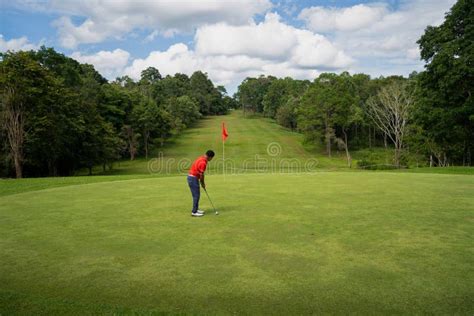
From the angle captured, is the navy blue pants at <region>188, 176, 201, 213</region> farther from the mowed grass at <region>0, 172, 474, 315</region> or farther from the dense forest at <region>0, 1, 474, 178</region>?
the dense forest at <region>0, 1, 474, 178</region>

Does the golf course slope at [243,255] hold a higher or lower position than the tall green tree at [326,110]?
lower

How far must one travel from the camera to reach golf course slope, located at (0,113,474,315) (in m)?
4.10

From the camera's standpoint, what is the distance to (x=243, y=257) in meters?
5.51

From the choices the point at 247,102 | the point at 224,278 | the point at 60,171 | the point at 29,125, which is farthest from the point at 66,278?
the point at 247,102

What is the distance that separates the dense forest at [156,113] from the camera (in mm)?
25766

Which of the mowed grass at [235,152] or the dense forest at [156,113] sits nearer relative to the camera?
the dense forest at [156,113]

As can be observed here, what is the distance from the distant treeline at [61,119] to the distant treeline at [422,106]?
94.5 feet

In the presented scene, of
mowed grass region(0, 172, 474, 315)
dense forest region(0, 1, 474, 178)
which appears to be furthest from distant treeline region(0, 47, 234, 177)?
mowed grass region(0, 172, 474, 315)

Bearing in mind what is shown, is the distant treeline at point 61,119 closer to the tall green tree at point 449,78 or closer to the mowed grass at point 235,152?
the mowed grass at point 235,152

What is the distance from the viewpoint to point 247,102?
12788cm

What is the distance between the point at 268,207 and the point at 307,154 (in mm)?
49876

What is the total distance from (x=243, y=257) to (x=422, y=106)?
28.0m

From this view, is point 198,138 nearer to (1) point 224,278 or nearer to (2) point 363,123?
(2) point 363,123

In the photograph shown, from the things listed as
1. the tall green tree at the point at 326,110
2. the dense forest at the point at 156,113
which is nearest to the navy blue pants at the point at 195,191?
the dense forest at the point at 156,113
